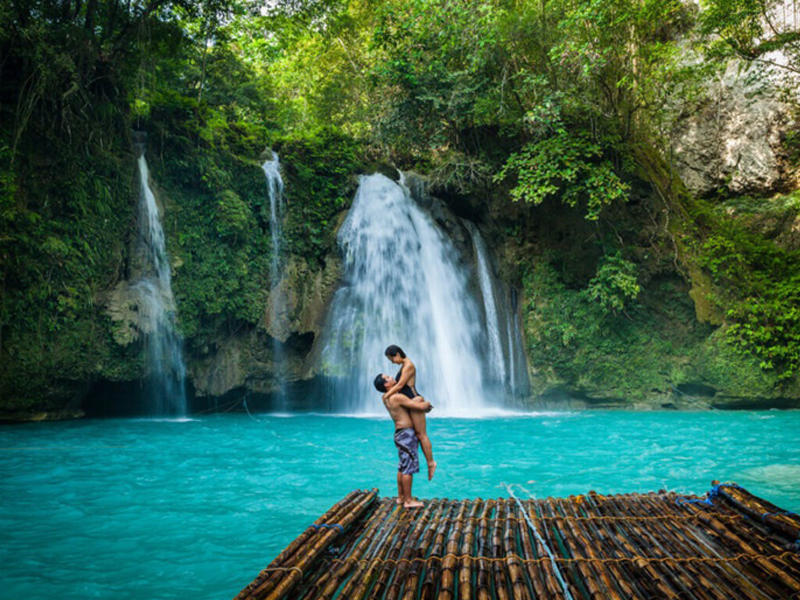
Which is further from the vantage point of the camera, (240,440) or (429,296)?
(429,296)

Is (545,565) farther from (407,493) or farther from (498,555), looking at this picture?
(407,493)

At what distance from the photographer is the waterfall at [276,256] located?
42.6ft

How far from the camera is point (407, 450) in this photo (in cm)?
470

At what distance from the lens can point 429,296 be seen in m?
13.8

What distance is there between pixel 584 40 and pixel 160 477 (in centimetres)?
1288

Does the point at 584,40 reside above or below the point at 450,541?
above

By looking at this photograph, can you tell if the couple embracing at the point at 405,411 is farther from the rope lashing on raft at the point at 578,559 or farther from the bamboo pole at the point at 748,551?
the bamboo pole at the point at 748,551

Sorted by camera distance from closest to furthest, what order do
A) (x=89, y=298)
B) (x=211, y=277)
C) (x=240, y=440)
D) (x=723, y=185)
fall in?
(x=240, y=440)
(x=89, y=298)
(x=211, y=277)
(x=723, y=185)

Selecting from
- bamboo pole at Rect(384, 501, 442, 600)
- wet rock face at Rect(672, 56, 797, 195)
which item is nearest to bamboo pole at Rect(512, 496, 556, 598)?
bamboo pole at Rect(384, 501, 442, 600)

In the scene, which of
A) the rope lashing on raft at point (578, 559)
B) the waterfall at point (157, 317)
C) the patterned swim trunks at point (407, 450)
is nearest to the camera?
the rope lashing on raft at point (578, 559)

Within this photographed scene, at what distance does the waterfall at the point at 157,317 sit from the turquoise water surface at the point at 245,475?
3.37ft

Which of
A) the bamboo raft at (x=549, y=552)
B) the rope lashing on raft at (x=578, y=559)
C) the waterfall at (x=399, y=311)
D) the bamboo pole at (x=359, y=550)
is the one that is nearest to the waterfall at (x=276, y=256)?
the waterfall at (x=399, y=311)

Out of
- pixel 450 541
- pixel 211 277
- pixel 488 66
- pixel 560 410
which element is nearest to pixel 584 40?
pixel 488 66

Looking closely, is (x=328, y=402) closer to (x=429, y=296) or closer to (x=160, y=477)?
(x=429, y=296)
